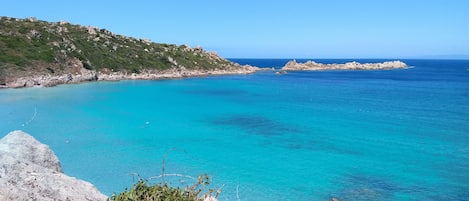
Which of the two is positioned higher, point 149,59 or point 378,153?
point 149,59

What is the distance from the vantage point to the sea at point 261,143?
20.9 metres

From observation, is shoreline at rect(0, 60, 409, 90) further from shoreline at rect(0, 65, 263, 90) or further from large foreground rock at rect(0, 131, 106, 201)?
large foreground rock at rect(0, 131, 106, 201)

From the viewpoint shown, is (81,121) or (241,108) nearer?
(81,121)

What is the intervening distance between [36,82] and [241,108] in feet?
126

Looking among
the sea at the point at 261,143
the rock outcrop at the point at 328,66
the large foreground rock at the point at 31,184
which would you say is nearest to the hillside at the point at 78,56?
the sea at the point at 261,143

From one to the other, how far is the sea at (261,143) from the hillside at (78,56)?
483 inches

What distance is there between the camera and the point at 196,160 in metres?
25.5

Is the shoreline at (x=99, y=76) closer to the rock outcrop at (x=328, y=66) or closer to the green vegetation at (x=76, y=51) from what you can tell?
the green vegetation at (x=76, y=51)

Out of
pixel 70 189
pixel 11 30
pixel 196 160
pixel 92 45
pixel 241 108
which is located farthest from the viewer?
pixel 92 45

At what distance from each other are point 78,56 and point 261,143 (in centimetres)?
6356

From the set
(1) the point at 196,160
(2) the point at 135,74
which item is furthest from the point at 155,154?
(2) the point at 135,74

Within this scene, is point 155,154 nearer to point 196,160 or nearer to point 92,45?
point 196,160

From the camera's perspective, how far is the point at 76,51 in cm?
8250

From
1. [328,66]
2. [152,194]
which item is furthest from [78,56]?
[328,66]
